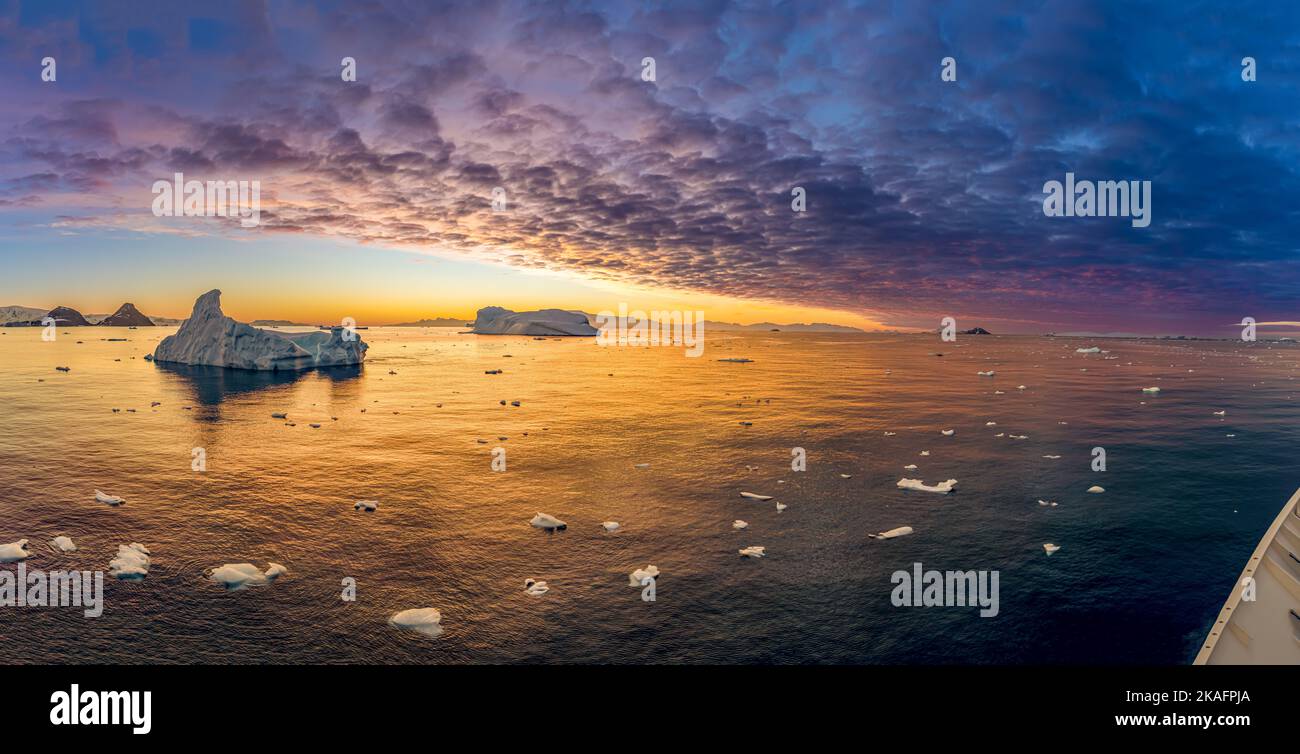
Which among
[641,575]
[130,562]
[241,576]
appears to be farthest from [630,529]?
[130,562]

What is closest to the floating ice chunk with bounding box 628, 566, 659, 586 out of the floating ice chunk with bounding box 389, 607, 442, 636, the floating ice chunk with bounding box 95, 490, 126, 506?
the floating ice chunk with bounding box 389, 607, 442, 636

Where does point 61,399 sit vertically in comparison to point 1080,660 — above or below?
above

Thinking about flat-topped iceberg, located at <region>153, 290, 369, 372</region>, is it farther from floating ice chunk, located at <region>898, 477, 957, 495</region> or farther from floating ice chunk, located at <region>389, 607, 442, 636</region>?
floating ice chunk, located at <region>898, 477, 957, 495</region>

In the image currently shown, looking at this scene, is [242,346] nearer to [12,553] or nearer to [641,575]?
[12,553]

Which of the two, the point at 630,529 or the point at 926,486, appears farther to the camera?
the point at 926,486
